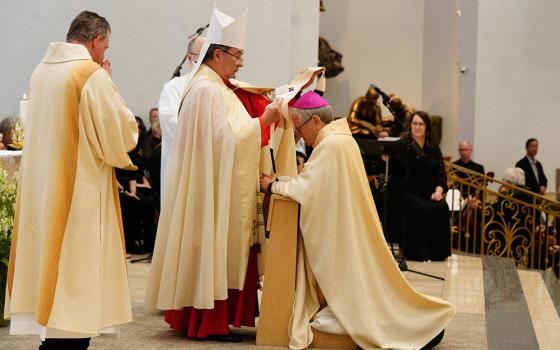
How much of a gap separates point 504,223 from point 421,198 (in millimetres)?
1574

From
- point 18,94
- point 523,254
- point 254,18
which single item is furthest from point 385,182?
point 18,94

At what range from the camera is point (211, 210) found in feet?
17.6

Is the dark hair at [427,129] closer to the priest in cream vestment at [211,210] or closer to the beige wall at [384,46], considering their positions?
the priest in cream vestment at [211,210]

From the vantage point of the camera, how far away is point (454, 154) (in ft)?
52.5

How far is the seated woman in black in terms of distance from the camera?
952cm

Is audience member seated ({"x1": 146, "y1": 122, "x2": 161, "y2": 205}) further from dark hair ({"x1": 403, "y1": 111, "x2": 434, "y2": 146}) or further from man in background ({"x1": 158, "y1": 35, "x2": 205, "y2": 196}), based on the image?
dark hair ({"x1": 403, "y1": 111, "x2": 434, "y2": 146})

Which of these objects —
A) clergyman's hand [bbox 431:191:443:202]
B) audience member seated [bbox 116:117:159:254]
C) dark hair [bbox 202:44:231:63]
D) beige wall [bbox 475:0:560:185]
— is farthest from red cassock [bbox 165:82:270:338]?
beige wall [bbox 475:0:560:185]

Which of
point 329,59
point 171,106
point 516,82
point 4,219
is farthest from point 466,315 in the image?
point 329,59

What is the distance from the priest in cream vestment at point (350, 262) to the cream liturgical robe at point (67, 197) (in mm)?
1262

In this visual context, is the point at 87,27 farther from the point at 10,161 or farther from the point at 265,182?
the point at 10,161

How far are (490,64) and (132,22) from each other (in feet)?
19.5

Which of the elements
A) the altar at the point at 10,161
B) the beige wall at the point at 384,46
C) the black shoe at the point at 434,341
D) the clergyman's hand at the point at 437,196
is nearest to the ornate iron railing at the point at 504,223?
the clergyman's hand at the point at 437,196

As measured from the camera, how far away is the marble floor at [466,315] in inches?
213

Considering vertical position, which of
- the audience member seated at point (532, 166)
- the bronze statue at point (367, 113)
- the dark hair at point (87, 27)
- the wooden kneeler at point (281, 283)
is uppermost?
the bronze statue at point (367, 113)
